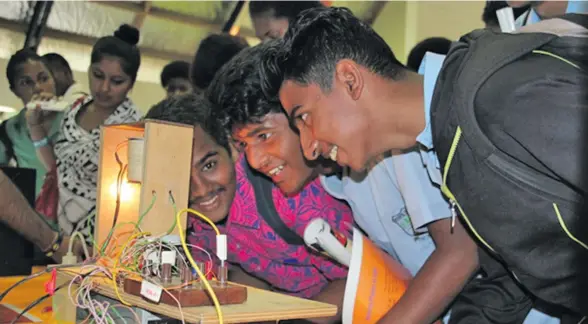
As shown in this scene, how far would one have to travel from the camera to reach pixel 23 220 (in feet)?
6.63

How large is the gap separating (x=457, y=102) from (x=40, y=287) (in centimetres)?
133

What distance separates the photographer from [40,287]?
1.78m

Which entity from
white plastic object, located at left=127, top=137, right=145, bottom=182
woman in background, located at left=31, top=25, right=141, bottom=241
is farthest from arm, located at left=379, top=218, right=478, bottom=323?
woman in background, located at left=31, top=25, right=141, bottom=241

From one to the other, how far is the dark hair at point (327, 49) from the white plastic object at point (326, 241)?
272 mm

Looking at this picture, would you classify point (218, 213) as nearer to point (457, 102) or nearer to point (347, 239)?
point (347, 239)

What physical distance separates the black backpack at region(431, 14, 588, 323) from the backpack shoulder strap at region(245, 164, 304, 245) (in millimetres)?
685

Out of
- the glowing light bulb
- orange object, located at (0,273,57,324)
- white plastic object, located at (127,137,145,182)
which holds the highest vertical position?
white plastic object, located at (127,137,145,182)

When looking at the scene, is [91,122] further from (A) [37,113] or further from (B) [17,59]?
(B) [17,59]

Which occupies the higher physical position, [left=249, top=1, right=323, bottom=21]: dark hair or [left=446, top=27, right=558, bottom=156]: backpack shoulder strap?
[left=249, top=1, right=323, bottom=21]: dark hair

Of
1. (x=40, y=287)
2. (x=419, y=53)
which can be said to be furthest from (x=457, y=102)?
(x=419, y=53)

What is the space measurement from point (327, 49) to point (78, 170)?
1724 millimetres

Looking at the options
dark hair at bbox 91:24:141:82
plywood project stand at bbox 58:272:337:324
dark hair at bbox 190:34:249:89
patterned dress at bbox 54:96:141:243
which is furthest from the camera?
dark hair at bbox 91:24:141:82

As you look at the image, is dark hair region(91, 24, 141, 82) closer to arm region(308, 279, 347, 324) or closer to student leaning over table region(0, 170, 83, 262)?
student leaning over table region(0, 170, 83, 262)

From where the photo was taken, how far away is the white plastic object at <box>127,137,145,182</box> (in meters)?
1.41
